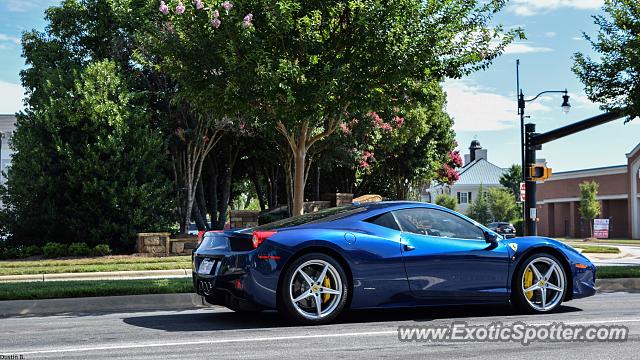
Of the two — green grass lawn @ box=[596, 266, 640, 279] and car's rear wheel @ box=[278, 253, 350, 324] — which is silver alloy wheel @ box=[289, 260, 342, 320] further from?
green grass lawn @ box=[596, 266, 640, 279]

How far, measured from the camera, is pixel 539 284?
8.68 metres

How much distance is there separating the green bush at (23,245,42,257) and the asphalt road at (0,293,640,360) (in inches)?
616

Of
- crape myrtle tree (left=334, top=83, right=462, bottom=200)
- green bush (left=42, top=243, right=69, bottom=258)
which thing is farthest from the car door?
crape myrtle tree (left=334, top=83, right=462, bottom=200)

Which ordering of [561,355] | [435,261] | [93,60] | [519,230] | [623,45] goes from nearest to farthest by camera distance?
[561,355] → [435,261] → [623,45] → [93,60] → [519,230]

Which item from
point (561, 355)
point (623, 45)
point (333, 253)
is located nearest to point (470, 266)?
point (333, 253)

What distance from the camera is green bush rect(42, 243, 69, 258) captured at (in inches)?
915

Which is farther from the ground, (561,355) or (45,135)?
(45,135)

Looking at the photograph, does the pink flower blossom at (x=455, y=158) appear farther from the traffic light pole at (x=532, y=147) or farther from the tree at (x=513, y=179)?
the tree at (x=513, y=179)

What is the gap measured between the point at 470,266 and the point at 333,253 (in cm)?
161

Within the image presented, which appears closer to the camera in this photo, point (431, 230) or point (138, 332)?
point (138, 332)

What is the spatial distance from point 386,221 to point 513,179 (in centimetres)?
9085

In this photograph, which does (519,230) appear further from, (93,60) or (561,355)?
(561,355)

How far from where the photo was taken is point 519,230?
6088cm

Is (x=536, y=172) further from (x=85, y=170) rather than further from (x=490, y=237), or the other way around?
(x=490, y=237)
